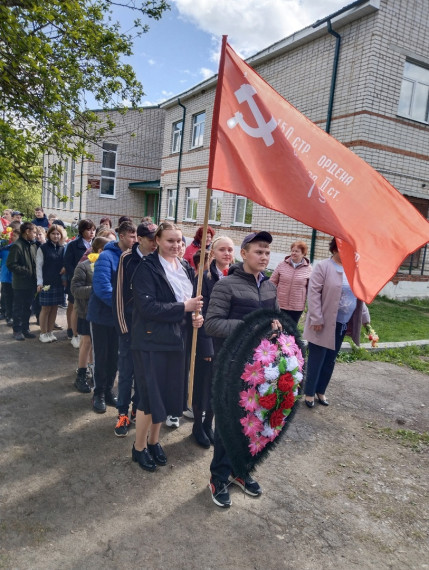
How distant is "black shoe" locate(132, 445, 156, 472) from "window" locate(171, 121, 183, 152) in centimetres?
1909

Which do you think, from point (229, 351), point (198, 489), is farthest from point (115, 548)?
point (229, 351)

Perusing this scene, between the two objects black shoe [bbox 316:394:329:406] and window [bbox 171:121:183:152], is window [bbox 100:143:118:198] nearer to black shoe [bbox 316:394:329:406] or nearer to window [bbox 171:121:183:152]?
window [bbox 171:121:183:152]

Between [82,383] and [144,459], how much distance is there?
1.68 meters

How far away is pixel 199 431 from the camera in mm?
3764

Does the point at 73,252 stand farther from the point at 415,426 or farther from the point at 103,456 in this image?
the point at 415,426

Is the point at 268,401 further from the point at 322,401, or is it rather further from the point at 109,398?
the point at 322,401

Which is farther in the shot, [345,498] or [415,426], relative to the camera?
[415,426]

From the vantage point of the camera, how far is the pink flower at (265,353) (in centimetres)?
271

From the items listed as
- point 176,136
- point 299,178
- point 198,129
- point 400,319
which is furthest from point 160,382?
point 176,136

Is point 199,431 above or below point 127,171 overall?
below

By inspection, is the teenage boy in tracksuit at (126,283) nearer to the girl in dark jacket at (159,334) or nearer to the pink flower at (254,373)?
the girl in dark jacket at (159,334)

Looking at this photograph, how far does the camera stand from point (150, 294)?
9.98ft

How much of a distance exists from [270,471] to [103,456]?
1399mm

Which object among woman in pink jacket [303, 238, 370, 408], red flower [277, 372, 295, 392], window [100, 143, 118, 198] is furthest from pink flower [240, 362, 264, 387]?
window [100, 143, 118, 198]
